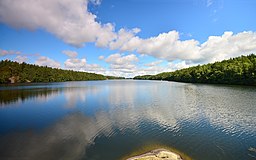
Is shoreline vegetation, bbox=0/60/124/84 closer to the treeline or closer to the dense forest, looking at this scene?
the treeline

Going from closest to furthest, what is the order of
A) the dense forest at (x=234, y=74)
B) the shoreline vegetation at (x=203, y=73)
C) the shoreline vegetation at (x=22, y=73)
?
the dense forest at (x=234, y=74) → the shoreline vegetation at (x=203, y=73) → the shoreline vegetation at (x=22, y=73)

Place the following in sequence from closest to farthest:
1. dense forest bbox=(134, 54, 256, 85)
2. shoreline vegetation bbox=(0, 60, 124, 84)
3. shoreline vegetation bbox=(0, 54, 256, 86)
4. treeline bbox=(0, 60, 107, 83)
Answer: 1. dense forest bbox=(134, 54, 256, 85)
2. shoreline vegetation bbox=(0, 54, 256, 86)
3. shoreline vegetation bbox=(0, 60, 124, 84)
4. treeline bbox=(0, 60, 107, 83)

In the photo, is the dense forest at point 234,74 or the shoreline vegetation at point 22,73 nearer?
the dense forest at point 234,74

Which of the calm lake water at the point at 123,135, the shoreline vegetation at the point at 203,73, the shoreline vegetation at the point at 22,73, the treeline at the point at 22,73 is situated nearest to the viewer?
the calm lake water at the point at 123,135

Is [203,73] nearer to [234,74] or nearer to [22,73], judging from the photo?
[234,74]

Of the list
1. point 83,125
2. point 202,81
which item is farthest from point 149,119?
point 202,81

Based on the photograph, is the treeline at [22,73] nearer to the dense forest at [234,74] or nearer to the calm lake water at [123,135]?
the calm lake water at [123,135]

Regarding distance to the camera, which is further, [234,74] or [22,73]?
[22,73]

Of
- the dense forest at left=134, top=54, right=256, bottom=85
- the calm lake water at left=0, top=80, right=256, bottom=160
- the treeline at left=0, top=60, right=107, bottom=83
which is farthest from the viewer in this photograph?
the treeline at left=0, top=60, right=107, bottom=83

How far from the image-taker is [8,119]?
21.1 meters

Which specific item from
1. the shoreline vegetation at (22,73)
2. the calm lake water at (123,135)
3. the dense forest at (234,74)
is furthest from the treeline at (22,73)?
the dense forest at (234,74)

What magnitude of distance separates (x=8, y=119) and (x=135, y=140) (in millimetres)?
18261

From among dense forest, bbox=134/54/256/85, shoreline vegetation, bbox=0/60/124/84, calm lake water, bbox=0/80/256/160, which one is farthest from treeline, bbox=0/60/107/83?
dense forest, bbox=134/54/256/85

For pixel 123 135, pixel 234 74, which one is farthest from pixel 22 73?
pixel 234 74
